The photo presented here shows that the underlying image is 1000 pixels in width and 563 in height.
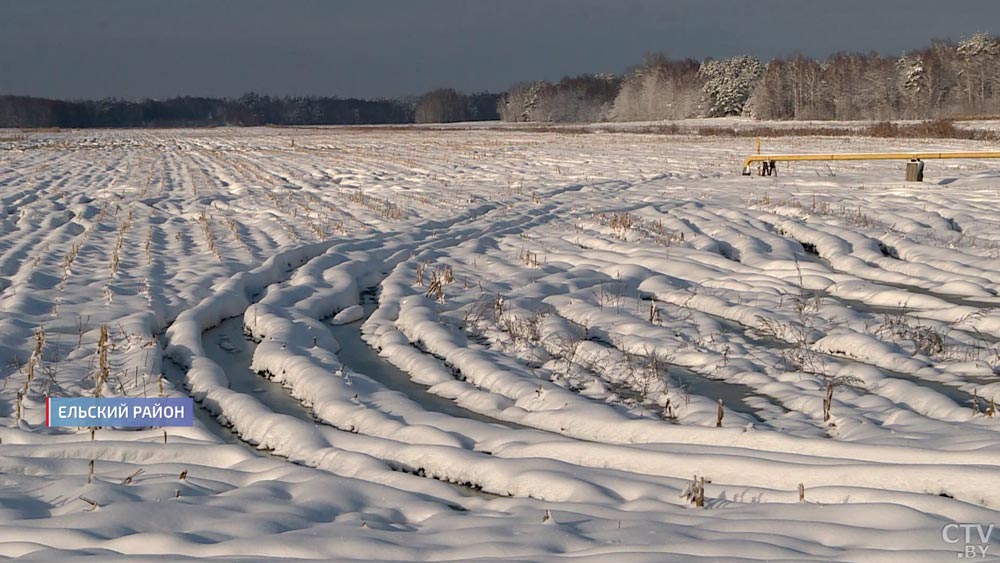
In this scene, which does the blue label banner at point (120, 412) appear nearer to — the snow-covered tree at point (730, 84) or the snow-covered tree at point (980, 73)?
the snow-covered tree at point (980, 73)

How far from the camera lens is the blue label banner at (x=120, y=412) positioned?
595 cm

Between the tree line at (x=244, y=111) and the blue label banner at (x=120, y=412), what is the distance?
149742 mm

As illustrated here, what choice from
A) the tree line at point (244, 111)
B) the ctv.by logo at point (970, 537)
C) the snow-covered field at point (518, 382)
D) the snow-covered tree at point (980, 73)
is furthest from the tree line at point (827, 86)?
the ctv.by logo at point (970, 537)

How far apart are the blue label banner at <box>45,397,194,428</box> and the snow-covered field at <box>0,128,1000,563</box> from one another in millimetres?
162

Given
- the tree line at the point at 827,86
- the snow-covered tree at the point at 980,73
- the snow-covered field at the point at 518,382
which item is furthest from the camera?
the tree line at the point at 827,86

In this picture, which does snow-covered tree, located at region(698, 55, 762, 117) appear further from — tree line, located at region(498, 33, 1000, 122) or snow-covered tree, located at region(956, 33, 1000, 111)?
snow-covered tree, located at region(956, 33, 1000, 111)

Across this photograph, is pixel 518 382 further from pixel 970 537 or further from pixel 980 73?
pixel 980 73

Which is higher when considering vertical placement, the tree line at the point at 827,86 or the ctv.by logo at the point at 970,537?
the tree line at the point at 827,86

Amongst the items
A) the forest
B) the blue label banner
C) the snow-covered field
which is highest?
the forest

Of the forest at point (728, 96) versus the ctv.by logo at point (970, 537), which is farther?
the forest at point (728, 96)

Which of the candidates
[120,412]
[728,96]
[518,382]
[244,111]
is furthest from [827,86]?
[244,111]

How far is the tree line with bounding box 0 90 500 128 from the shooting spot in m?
150

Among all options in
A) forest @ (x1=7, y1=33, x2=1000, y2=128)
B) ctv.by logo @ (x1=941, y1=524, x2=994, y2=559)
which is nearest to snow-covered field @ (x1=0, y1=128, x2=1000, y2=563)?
ctv.by logo @ (x1=941, y1=524, x2=994, y2=559)

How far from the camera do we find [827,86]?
91.2 metres
